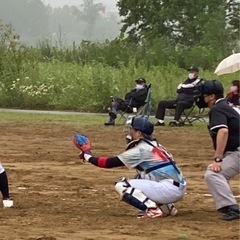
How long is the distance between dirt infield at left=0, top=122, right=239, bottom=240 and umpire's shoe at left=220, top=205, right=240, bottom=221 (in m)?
0.12

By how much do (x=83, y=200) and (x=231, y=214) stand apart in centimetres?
225

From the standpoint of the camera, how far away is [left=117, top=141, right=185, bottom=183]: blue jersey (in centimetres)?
1009

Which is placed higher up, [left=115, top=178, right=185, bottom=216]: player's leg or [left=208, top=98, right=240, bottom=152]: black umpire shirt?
[left=208, top=98, right=240, bottom=152]: black umpire shirt

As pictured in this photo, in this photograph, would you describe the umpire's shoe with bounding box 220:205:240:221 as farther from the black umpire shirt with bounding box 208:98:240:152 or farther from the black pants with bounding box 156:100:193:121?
the black pants with bounding box 156:100:193:121

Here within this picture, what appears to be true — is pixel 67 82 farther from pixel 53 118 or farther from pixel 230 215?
pixel 230 215

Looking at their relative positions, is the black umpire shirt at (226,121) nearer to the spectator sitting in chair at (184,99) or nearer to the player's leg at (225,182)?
the player's leg at (225,182)

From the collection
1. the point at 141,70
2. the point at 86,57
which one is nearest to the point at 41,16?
the point at 86,57

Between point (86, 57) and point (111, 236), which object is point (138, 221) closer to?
point (111, 236)

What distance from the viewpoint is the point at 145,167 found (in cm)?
1031

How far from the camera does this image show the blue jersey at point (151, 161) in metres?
10.1

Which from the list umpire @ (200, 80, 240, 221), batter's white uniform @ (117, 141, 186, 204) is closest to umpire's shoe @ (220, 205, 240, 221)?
umpire @ (200, 80, 240, 221)

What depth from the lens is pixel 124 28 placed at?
58.3 metres

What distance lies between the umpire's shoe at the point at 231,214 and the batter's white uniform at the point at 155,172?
54 cm

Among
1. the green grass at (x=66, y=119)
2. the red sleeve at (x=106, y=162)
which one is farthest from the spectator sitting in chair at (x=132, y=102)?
the red sleeve at (x=106, y=162)
